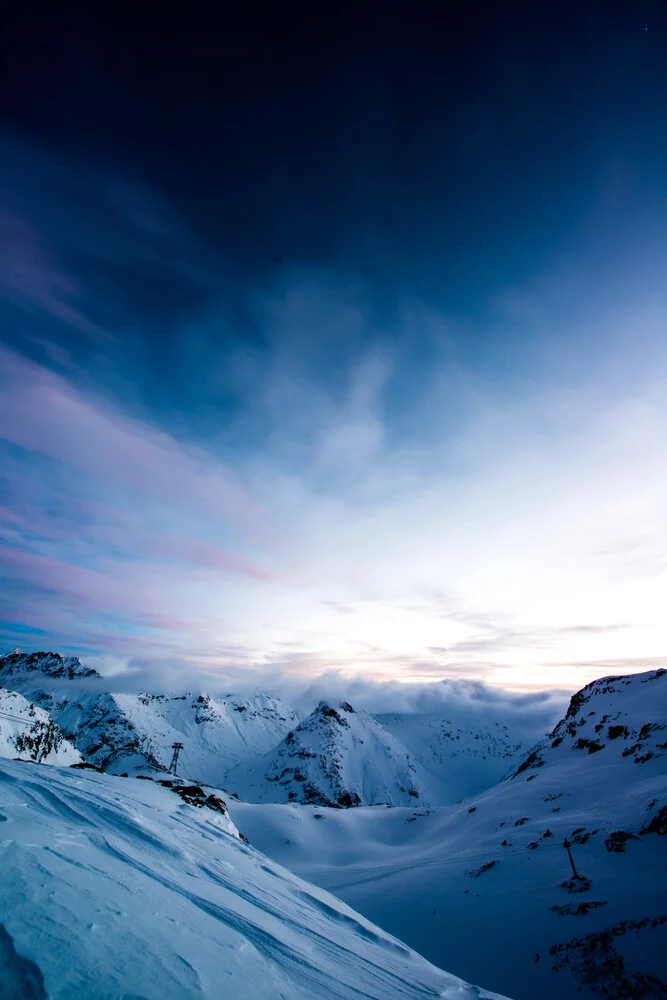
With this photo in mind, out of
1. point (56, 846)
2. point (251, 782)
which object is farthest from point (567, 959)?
point (251, 782)

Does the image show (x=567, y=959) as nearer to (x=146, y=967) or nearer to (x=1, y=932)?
(x=146, y=967)

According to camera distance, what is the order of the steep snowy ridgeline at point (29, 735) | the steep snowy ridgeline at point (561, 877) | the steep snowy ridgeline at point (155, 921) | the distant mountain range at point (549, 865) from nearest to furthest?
the steep snowy ridgeline at point (155, 921), the steep snowy ridgeline at point (561, 877), the distant mountain range at point (549, 865), the steep snowy ridgeline at point (29, 735)

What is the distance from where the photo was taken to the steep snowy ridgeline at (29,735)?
3506 centimetres

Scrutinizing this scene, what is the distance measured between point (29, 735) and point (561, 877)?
1647 inches

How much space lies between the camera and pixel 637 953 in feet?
44.6

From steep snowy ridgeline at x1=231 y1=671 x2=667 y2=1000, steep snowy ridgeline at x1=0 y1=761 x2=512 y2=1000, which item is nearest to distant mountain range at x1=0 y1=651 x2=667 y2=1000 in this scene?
steep snowy ridgeline at x1=231 y1=671 x2=667 y2=1000

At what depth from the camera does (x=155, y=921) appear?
5789 millimetres

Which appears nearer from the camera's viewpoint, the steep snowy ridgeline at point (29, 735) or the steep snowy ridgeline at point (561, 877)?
the steep snowy ridgeline at point (561, 877)

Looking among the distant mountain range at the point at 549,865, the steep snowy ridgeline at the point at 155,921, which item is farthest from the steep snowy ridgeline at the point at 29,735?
the steep snowy ridgeline at the point at 155,921

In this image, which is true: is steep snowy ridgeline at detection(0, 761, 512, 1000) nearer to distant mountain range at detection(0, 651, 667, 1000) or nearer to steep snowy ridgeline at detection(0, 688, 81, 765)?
distant mountain range at detection(0, 651, 667, 1000)

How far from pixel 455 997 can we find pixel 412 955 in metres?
2.51

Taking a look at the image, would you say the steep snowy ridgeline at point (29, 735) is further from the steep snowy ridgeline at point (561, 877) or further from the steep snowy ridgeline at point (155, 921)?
the steep snowy ridgeline at point (155, 921)

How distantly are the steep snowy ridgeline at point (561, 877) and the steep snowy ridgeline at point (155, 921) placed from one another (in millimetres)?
8875

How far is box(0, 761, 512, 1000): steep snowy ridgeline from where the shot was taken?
4250mm
